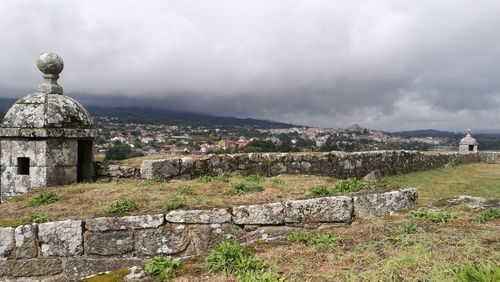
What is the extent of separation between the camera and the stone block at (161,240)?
5.50m

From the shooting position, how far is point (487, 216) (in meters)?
4.96

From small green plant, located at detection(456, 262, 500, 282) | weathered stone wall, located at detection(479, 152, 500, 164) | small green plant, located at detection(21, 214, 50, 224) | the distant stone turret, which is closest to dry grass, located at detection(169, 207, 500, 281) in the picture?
small green plant, located at detection(456, 262, 500, 282)

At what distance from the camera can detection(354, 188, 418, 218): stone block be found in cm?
577

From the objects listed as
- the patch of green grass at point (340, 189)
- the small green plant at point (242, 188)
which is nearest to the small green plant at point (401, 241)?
the patch of green grass at point (340, 189)

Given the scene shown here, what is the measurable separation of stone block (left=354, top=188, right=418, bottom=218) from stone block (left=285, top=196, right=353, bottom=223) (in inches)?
5.6

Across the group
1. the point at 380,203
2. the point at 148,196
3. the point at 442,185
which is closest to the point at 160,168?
the point at 148,196

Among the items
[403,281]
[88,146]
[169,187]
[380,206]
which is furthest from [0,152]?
[403,281]

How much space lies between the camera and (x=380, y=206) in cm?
584

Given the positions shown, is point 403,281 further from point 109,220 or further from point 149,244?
point 109,220

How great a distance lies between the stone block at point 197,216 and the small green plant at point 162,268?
189 cm

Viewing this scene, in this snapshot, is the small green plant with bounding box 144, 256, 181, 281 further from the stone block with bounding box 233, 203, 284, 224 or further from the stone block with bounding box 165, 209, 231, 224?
the stone block with bounding box 233, 203, 284, 224

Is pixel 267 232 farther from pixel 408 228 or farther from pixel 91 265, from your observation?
pixel 91 265

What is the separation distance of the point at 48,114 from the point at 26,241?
334 centimetres

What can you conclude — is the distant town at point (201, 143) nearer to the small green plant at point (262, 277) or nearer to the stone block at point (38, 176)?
the stone block at point (38, 176)
